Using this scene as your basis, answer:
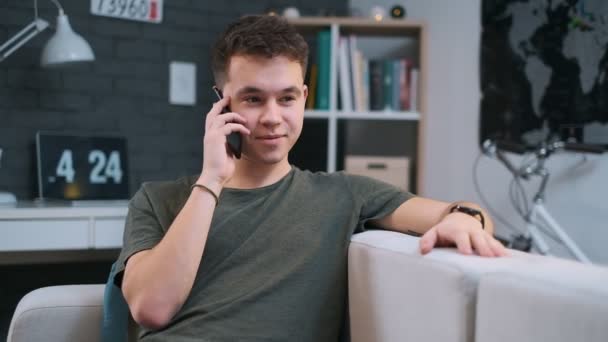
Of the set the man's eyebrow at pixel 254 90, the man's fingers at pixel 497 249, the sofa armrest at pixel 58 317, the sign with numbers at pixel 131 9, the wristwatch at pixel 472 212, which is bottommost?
the sofa armrest at pixel 58 317

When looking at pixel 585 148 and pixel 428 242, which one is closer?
pixel 428 242

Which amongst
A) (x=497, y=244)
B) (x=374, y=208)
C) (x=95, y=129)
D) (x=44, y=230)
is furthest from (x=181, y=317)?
(x=95, y=129)

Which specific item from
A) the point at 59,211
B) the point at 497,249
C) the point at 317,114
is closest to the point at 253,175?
the point at 497,249

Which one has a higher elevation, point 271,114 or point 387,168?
point 271,114

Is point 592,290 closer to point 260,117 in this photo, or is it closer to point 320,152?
point 260,117

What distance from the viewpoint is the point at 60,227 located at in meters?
2.06

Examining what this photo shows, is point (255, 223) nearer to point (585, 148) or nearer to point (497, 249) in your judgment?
point (497, 249)

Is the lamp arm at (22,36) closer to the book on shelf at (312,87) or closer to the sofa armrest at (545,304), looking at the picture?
the book on shelf at (312,87)

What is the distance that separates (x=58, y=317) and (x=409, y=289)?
76cm

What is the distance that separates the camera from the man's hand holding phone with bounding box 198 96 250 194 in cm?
114

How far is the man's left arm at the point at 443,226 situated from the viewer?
35.1 inches

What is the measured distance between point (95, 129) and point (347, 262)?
5.99 ft

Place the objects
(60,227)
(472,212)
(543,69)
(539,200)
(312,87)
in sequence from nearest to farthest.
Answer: (472,212) < (60,227) < (539,200) < (543,69) < (312,87)

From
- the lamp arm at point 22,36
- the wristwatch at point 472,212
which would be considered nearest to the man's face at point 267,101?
the wristwatch at point 472,212
